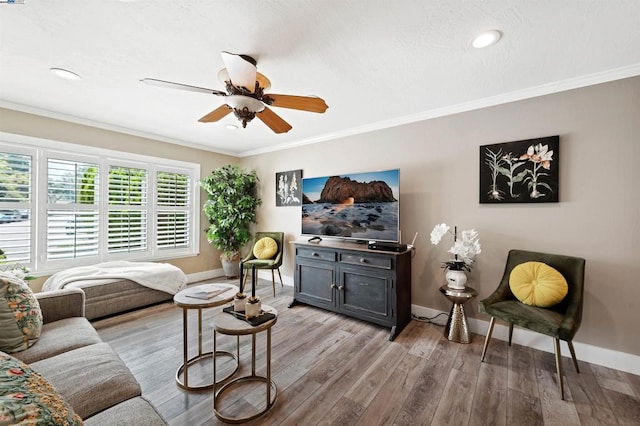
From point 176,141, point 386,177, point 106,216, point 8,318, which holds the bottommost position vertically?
point 8,318

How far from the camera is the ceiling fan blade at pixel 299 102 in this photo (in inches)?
74.1

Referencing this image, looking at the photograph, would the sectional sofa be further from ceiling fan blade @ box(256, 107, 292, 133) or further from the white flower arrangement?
the white flower arrangement

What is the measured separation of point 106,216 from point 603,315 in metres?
5.58

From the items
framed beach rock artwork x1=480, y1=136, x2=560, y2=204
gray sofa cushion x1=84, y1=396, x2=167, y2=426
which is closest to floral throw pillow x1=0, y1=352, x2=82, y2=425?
gray sofa cushion x1=84, y1=396, x2=167, y2=426

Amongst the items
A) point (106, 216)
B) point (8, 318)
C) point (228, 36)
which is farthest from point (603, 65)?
point (106, 216)

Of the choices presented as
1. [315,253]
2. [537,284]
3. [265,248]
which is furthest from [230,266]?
[537,284]

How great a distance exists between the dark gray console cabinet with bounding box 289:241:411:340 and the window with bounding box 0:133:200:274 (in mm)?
2414

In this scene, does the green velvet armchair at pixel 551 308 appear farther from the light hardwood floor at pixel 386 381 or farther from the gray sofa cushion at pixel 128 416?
the gray sofa cushion at pixel 128 416

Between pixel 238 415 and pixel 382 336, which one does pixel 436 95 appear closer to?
pixel 382 336

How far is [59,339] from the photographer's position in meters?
1.58

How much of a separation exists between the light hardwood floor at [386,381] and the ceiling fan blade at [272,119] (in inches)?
80.5

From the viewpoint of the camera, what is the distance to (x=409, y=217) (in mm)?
3094

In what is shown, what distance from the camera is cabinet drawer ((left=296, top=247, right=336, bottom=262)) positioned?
309 cm

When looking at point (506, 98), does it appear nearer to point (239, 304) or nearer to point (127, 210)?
point (239, 304)
